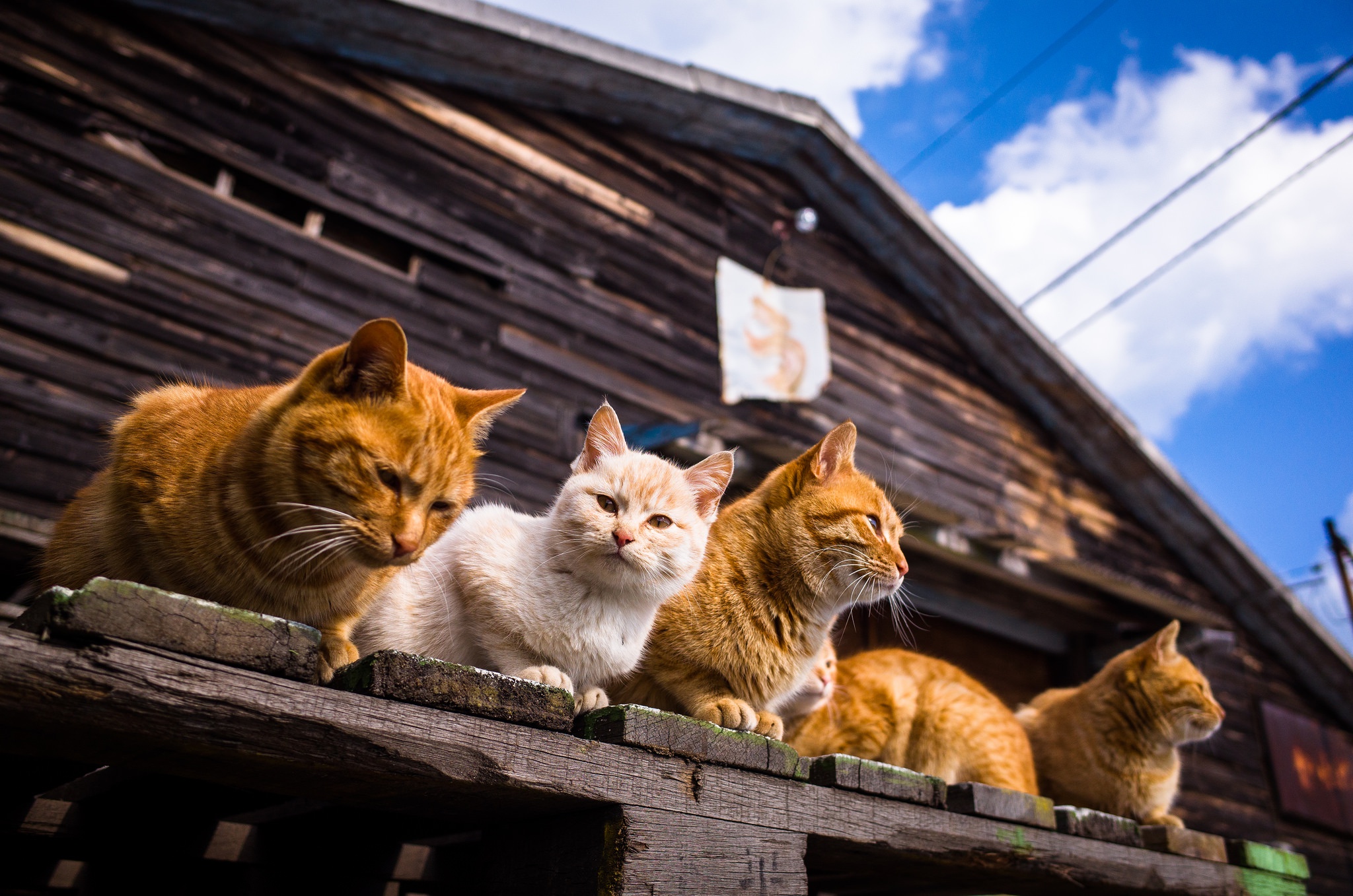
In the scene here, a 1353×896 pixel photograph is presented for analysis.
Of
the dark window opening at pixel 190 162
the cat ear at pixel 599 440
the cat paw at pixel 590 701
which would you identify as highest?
the dark window opening at pixel 190 162

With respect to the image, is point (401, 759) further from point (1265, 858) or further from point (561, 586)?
point (1265, 858)

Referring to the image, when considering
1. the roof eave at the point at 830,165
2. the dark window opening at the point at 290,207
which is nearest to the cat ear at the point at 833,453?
the dark window opening at the point at 290,207

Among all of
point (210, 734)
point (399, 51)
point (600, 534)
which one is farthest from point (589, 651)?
point (399, 51)

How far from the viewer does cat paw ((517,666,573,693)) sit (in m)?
1.72

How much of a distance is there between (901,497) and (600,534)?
5740 mm

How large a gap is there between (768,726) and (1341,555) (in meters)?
19.1

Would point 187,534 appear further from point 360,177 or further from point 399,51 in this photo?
point 399,51

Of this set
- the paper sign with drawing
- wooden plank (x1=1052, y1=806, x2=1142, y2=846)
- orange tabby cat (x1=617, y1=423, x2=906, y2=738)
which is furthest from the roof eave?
wooden plank (x1=1052, y1=806, x2=1142, y2=846)

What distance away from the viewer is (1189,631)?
7379 mm

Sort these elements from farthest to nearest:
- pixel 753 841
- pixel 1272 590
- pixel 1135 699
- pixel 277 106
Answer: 1. pixel 1272 590
2. pixel 277 106
3. pixel 1135 699
4. pixel 753 841

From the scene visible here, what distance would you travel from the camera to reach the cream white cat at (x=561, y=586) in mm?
1850

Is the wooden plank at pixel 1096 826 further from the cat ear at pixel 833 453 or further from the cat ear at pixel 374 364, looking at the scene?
the cat ear at pixel 374 364

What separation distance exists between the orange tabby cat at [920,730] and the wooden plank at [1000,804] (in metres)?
0.37

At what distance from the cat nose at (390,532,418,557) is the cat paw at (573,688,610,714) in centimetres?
45
